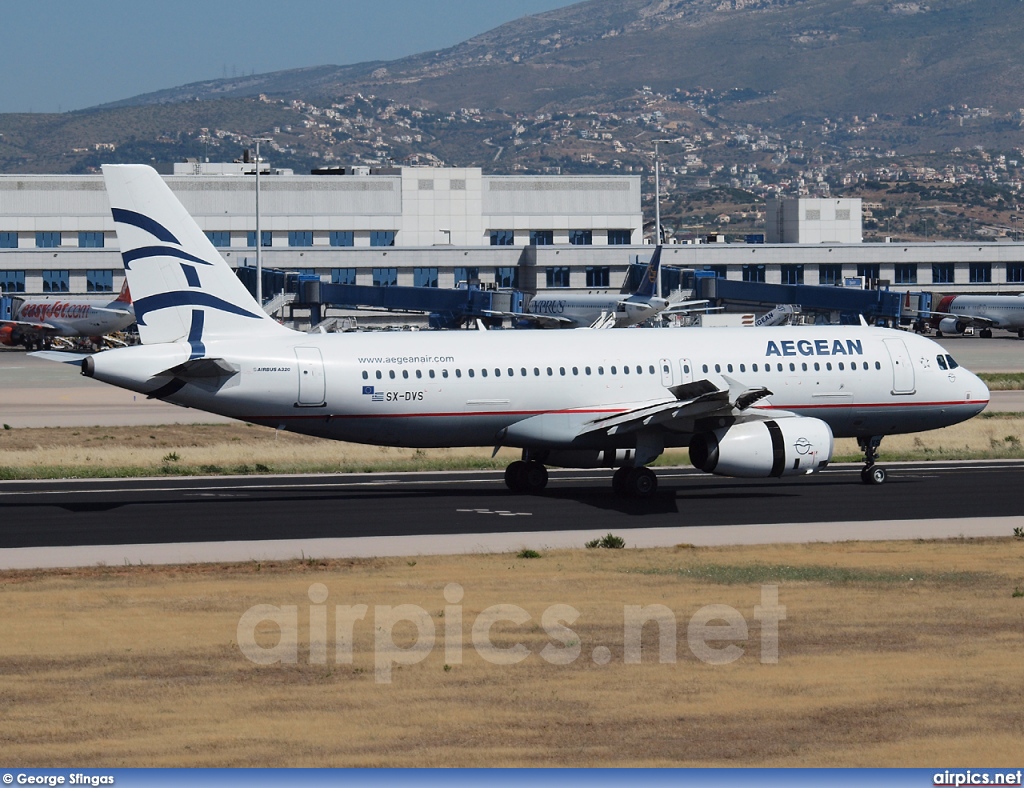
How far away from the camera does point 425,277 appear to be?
508 ft

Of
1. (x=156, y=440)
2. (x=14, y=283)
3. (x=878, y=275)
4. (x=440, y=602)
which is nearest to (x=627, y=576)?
(x=440, y=602)

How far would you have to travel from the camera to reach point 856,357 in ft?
138

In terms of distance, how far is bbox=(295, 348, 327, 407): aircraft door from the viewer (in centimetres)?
3772

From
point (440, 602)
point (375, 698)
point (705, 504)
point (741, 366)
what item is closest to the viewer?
point (375, 698)

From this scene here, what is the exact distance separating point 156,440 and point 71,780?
46.5m

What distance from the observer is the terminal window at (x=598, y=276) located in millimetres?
158750

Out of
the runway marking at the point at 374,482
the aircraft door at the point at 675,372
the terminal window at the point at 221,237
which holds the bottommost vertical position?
the runway marking at the point at 374,482

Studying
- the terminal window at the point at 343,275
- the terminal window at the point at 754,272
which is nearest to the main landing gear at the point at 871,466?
the terminal window at the point at 343,275

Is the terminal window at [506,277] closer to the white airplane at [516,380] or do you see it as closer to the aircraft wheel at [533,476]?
the white airplane at [516,380]

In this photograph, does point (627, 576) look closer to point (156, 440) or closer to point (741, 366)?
point (741, 366)

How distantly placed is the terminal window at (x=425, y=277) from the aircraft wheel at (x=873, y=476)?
114 metres

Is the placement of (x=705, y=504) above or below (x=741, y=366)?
below

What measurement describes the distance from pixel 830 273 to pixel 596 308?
1591 inches

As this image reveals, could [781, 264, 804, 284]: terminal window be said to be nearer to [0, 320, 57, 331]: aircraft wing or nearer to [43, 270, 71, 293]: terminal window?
[43, 270, 71, 293]: terminal window
